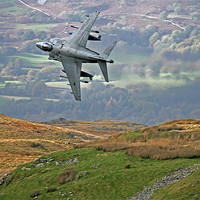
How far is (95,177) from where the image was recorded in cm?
3212

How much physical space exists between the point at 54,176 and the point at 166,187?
11588 millimetres

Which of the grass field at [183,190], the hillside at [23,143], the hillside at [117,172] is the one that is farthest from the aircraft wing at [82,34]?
the grass field at [183,190]

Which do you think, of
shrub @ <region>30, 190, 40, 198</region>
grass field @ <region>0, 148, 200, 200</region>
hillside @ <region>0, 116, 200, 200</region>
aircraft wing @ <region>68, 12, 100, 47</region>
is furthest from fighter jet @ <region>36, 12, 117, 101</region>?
shrub @ <region>30, 190, 40, 198</region>

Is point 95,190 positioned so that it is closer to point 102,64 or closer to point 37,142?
point 102,64

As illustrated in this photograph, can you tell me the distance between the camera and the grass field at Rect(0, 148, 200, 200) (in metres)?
29.7

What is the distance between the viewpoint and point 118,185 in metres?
30.0

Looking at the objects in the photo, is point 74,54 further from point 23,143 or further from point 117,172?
point 23,143

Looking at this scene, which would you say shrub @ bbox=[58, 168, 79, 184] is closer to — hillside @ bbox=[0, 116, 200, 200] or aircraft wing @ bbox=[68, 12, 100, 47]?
hillside @ bbox=[0, 116, 200, 200]

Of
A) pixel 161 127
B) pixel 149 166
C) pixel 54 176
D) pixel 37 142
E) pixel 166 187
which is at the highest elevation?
pixel 166 187

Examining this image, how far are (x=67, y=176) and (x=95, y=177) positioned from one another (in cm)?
334

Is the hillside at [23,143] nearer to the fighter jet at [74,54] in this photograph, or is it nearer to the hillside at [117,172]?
the hillside at [117,172]

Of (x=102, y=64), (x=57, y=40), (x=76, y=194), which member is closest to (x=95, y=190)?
(x=76, y=194)

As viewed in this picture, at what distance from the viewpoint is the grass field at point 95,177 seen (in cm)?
2970

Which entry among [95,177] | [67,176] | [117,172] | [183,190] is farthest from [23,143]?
[183,190]
